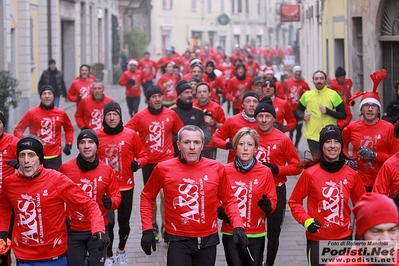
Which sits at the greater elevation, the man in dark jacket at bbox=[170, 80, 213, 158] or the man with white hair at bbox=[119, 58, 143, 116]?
the man with white hair at bbox=[119, 58, 143, 116]

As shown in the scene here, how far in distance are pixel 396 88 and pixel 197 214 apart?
4.29 metres

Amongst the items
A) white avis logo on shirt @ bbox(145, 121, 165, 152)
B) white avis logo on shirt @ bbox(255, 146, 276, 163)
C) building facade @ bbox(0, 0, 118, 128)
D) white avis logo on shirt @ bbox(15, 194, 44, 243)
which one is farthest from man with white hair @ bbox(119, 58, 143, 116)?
white avis logo on shirt @ bbox(15, 194, 44, 243)

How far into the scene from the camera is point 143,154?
932 centimetres

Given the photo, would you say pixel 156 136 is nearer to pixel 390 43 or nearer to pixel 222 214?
pixel 222 214

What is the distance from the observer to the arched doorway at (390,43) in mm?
15271

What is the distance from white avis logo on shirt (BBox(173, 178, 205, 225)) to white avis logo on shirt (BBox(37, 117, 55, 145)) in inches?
204

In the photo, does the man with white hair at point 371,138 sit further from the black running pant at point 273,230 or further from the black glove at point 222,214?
the black glove at point 222,214

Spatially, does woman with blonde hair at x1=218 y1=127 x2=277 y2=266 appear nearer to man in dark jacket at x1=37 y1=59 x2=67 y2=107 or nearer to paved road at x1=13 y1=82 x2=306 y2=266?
paved road at x1=13 y1=82 x2=306 y2=266

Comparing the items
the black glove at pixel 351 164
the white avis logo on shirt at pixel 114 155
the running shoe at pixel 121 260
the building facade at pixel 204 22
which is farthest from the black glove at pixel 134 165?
the building facade at pixel 204 22

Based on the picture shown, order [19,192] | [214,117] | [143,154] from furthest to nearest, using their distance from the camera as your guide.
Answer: [214,117] → [143,154] → [19,192]

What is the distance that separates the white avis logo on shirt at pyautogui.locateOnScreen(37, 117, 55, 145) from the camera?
1153 centimetres

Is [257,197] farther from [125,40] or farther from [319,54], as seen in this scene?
[125,40]

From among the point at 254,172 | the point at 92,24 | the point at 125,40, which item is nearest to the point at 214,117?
the point at 254,172

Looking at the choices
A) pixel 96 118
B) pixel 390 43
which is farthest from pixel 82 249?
pixel 390 43
